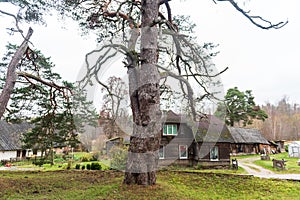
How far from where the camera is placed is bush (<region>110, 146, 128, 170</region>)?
862 centimetres

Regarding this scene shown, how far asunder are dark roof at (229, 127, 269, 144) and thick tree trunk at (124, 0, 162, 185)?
19.6 meters

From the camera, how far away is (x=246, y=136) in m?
23.4

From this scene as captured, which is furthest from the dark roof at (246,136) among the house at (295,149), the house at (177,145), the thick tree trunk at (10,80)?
the thick tree trunk at (10,80)

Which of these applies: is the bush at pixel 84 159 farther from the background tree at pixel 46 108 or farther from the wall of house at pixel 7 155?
the wall of house at pixel 7 155

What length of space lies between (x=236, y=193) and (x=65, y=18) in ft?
18.5

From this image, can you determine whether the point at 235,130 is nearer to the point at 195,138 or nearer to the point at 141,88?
the point at 195,138

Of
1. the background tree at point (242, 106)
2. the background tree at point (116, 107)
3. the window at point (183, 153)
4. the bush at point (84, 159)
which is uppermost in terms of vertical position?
the background tree at point (242, 106)

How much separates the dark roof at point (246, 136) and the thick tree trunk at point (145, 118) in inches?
772

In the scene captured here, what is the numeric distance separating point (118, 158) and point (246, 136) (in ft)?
60.9

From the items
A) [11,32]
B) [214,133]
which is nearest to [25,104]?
[11,32]

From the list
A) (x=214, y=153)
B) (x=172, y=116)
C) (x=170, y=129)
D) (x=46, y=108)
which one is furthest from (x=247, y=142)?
(x=46, y=108)

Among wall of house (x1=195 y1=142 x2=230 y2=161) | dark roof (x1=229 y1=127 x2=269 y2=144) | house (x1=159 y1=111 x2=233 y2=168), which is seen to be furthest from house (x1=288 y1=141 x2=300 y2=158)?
wall of house (x1=195 y1=142 x2=230 y2=161)

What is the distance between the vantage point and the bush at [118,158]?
28.3 feet

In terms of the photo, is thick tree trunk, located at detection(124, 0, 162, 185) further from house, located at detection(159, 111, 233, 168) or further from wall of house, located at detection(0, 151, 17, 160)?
wall of house, located at detection(0, 151, 17, 160)
